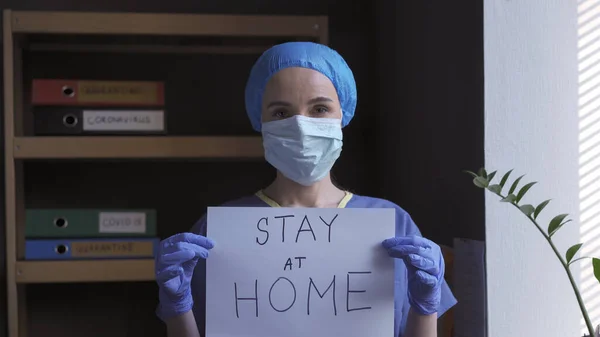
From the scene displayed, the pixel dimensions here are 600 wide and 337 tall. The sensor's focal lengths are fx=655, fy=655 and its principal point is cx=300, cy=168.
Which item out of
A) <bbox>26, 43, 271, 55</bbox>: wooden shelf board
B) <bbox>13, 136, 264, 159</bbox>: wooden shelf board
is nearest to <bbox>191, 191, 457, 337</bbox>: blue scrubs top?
<bbox>13, 136, 264, 159</bbox>: wooden shelf board

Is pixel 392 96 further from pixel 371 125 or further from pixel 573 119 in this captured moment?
pixel 573 119

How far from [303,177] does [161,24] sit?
76 centimetres

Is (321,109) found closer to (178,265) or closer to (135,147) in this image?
(178,265)

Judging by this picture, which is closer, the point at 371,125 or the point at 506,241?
the point at 506,241

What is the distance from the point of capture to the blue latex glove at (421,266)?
111cm

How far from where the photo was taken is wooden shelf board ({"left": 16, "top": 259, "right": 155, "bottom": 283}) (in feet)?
5.90

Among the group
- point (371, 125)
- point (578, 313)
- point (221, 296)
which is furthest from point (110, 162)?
point (578, 313)

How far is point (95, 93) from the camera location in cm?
184

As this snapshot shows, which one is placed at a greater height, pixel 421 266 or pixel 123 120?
pixel 123 120

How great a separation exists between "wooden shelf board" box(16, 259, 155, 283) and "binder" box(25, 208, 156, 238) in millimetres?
85

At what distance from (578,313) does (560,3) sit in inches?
25.6

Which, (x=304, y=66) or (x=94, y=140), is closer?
(x=304, y=66)

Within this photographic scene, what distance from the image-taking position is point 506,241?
1355mm

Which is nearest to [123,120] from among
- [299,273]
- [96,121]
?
[96,121]
